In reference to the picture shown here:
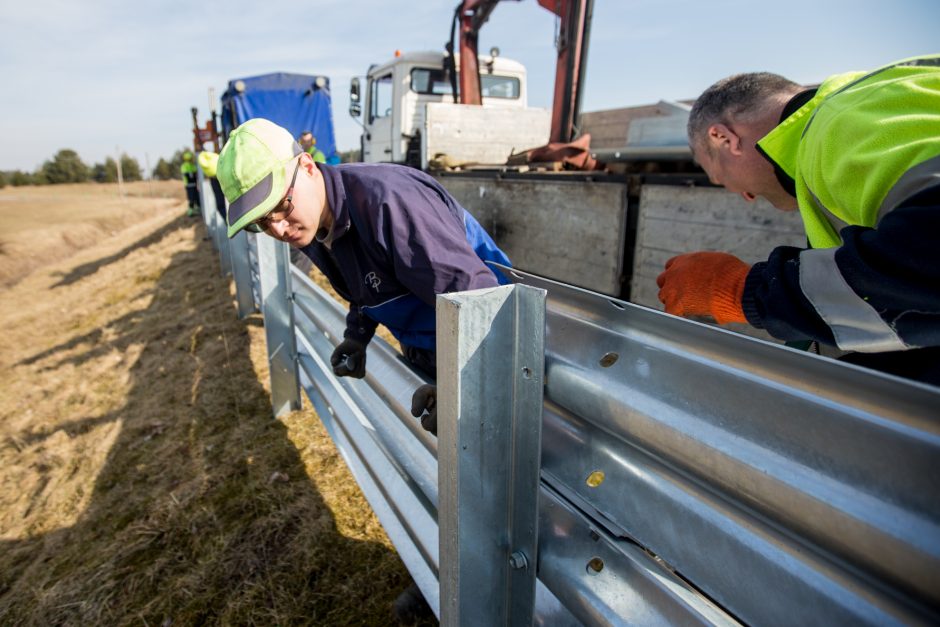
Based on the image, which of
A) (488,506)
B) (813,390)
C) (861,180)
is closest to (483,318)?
(488,506)

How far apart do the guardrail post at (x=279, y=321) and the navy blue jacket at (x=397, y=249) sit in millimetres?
1456

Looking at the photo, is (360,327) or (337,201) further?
(360,327)

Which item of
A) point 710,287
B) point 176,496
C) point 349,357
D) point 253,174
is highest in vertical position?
point 253,174

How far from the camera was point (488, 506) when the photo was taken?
46.2 inches

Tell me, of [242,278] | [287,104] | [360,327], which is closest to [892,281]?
[360,327]

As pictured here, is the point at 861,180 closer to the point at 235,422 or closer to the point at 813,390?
the point at 813,390

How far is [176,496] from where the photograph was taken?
3.46 metres

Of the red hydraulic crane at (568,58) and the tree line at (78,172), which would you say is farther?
the tree line at (78,172)

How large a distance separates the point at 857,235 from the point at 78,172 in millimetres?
75188

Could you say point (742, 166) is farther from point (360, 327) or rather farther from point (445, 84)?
point (445, 84)

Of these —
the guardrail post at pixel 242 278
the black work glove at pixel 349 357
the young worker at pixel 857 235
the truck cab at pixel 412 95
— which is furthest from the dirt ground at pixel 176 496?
the truck cab at pixel 412 95

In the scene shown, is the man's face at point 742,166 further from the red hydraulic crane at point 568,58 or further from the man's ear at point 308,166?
the red hydraulic crane at point 568,58

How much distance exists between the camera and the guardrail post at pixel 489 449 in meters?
1.04

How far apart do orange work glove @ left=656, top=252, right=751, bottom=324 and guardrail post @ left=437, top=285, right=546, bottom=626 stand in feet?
2.14
